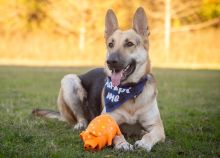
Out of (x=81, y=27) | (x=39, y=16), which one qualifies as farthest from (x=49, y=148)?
(x=39, y=16)

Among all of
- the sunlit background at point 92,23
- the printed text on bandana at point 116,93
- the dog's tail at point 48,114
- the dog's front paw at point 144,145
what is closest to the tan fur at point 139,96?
the printed text on bandana at point 116,93

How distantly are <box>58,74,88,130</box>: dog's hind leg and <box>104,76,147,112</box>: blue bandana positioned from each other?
1.27 metres

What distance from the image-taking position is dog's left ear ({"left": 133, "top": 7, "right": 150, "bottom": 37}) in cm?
699

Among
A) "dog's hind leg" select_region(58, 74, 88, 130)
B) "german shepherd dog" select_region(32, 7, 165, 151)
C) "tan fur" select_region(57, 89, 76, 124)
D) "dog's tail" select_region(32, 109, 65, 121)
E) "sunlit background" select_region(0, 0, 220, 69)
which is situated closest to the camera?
"german shepherd dog" select_region(32, 7, 165, 151)

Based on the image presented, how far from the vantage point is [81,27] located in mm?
38031

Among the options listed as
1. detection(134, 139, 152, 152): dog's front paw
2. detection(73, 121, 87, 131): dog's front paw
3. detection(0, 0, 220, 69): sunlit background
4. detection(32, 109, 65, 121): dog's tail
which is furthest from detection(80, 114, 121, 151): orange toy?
detection(0, 0, 220, 69): sunlit background

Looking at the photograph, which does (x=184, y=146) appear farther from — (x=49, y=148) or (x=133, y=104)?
(x=49, y=148)

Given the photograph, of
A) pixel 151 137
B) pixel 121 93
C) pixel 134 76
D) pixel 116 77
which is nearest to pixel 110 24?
pixel 134 76

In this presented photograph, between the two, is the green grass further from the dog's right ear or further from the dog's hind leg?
the dog's right ear

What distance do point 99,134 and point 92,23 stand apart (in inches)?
1322

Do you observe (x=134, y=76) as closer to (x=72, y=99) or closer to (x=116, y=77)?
(x=116, y=77)

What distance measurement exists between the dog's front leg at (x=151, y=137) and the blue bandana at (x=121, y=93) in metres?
0.52

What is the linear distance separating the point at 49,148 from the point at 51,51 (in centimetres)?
2722

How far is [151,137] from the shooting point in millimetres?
6156
